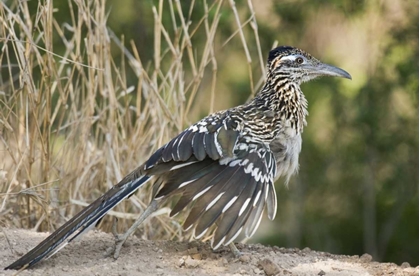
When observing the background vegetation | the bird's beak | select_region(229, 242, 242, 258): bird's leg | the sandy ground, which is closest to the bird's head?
the bird's beak

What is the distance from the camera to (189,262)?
4.48m

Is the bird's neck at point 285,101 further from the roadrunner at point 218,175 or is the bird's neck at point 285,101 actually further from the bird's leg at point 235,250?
the bird's leg at point 235,250

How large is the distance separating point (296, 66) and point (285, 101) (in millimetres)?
316

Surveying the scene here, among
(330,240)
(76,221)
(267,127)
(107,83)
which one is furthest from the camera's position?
(330,240)

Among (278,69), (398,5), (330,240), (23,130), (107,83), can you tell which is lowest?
(330,240)

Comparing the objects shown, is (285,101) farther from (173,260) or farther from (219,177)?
(173,260)

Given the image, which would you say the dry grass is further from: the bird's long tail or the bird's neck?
→ the bird's long tail

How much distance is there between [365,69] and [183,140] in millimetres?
5511

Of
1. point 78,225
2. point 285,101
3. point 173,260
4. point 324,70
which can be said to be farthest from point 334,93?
point 78,225

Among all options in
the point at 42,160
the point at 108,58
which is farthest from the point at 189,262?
the point at 108,58

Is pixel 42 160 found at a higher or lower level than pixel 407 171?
lower

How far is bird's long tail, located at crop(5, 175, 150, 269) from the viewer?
429 centimetres

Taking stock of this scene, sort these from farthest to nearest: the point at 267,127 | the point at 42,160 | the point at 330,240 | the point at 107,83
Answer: the point at 330,240 < the point at 107,83 < the point at 42,160 < the point at 267,127

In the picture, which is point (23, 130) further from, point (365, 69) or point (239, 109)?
point (365, 69)
